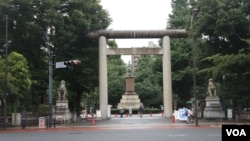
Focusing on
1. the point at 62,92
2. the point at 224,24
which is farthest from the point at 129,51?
the point at 224,24

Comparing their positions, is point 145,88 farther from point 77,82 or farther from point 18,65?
point 18,65

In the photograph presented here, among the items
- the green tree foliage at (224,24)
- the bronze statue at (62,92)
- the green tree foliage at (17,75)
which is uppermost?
the green tree foliage at (224,24)

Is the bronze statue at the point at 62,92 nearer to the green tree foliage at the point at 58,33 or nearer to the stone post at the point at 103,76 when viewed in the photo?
the green tree foliage at the point at 58,33

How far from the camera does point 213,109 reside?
36.9 metres

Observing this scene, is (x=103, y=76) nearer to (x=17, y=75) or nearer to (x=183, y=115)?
(x=17, y=75)

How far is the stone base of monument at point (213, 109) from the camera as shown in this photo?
120 ft

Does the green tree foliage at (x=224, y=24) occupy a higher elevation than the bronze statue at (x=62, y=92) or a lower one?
higher

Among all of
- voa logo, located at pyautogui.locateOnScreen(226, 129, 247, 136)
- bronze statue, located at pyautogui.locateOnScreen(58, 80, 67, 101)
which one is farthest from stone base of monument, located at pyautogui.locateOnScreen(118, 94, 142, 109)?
voa logo, located at pyautogui.locateOnScreen(226, 129, 247, 136)

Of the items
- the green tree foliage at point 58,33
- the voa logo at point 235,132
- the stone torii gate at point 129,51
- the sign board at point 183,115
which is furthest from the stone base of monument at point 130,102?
the voa logo at point 235,132

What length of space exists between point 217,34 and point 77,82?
17460 mm

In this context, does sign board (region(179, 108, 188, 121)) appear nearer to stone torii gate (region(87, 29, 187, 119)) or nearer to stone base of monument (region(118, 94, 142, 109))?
stone torii gate (region(87, 29, 187, 119))

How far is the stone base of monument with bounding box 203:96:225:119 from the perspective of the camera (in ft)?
120

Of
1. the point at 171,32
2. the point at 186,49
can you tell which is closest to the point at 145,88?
the point at 186,49

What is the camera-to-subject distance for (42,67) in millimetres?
43594
